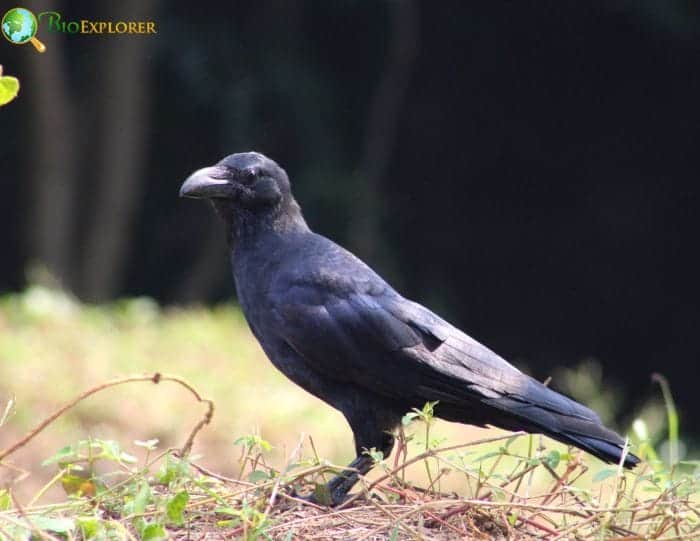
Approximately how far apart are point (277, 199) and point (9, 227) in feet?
23.2

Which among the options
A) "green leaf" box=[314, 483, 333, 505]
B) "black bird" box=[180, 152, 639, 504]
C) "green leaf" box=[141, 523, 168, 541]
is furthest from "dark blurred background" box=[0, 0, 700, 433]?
"green leaf" box=[141, 523, 168, 541]

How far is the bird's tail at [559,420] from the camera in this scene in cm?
311

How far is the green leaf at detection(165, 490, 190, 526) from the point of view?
245 cm

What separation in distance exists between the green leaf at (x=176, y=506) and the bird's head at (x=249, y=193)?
4.45 feet

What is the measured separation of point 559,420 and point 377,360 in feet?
1.68

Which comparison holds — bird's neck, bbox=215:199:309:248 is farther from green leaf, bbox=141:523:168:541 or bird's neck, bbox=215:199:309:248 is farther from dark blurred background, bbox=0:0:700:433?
dark blurred background, bbox=0:0:700:433

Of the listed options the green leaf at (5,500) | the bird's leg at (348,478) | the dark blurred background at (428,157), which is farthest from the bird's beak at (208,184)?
the dark blurred background at (428,157)

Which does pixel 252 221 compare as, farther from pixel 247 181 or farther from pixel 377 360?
pixel 377 360

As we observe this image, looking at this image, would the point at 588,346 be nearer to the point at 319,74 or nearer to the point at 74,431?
the point at 319,74

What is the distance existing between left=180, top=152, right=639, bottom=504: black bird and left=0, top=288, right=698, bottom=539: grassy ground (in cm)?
15

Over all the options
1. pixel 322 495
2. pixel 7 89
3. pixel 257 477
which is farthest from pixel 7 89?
pixel 322 495

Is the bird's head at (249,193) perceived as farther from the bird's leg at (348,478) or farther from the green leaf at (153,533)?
the green leaf at (153,533)

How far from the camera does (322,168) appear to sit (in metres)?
9.66

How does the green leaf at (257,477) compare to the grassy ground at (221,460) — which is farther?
the green leaf at (257,477)
